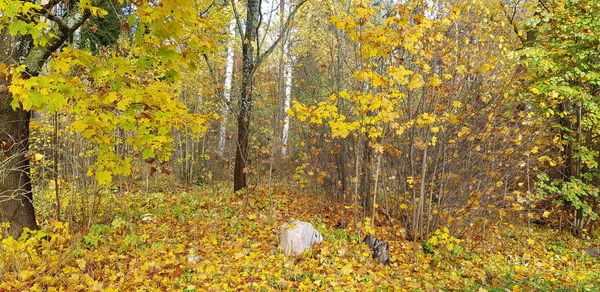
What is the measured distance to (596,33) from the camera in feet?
19.5

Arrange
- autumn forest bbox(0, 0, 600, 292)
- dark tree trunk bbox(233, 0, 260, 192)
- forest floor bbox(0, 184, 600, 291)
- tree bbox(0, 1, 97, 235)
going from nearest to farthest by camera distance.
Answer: autumn forest bbox(0, 0, 600, 292) < forest floor bbox(0, 184, 600, 291) < tree bbox(0, 1, 97, 235) < dark tree trunk bbox(233, 0, 260, 192)

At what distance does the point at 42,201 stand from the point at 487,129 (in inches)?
294

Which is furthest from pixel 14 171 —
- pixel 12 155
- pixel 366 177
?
pixel 366 177

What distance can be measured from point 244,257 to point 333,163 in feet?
9.13

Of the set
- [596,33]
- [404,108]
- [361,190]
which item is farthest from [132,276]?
[596,33]

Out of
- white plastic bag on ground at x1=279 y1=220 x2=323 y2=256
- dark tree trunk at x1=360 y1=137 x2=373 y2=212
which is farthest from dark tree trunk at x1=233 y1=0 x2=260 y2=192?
dark tree trunk at x1=360 y1=137 x2=373 y2=212

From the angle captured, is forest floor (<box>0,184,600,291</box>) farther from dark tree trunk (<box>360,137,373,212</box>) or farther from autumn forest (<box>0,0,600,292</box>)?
dark tree trunk (<box>360,137,373,212</box>)

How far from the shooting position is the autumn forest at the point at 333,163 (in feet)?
12.0

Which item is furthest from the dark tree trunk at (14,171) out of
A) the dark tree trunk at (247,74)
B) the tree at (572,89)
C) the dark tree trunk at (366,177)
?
the tree at (572,89)

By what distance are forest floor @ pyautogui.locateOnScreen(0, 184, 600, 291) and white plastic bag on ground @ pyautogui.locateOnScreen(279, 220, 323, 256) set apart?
5.9 inches

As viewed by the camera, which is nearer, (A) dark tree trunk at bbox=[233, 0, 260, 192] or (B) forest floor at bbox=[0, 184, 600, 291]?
(B) forest floor at bbox=[0, 184, 600, 291]

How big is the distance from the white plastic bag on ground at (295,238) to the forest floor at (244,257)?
0.49 ft

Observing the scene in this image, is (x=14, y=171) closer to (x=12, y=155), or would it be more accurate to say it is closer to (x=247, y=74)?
(x=12, y=155)

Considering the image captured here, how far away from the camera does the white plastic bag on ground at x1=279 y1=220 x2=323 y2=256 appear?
4910 millimetres
